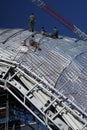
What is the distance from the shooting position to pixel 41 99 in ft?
91.7

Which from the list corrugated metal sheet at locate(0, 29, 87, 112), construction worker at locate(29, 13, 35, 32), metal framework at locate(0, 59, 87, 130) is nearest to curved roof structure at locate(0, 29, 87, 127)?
corrugated metal sheet at locate(0, 29, 87, 112)

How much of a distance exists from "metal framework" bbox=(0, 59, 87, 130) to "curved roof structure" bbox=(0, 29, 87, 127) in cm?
41

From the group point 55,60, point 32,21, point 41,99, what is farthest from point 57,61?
point 32,21

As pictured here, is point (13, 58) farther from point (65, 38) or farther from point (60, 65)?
point (65, 38)

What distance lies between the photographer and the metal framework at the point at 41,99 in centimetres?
2647

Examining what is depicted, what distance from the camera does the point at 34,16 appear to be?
37.4 meters

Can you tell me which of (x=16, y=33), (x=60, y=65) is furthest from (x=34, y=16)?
(x=60, y=65)

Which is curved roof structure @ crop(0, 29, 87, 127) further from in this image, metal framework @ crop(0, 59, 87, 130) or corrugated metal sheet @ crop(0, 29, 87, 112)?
metal framework @ crop(0, 59, 87, 130)

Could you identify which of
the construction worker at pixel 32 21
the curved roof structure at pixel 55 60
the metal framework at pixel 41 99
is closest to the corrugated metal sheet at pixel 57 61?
the curved roof structure at pixel 55 60

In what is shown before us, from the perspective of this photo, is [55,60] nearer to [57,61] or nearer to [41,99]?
[57,61]

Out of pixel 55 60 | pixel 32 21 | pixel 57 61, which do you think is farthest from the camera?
pixel 32 21

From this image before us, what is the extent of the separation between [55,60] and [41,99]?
4538 mm

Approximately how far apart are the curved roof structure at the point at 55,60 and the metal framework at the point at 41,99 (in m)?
0.41

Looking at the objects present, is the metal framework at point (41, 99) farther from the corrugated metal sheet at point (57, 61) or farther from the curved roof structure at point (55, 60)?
the corrugated metal sheet at point (57, 61)
